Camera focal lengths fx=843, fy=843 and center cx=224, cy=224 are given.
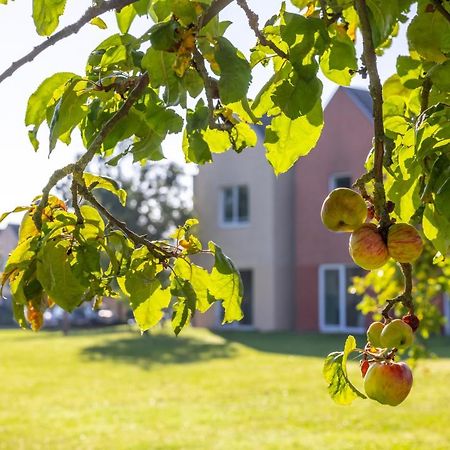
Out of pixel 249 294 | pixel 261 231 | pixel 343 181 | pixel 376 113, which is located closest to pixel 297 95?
pixel 376 113

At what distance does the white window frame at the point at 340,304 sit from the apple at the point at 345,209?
2352 cm

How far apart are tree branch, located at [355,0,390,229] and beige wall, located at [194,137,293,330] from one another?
80.9 feet

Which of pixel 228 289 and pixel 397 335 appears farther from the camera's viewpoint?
pixel 228 289

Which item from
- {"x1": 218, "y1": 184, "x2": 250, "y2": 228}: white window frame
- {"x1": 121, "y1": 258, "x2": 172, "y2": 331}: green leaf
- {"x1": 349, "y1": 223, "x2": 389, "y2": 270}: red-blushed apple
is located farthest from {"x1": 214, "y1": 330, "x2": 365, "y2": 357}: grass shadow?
{"x1": 349, "y1": 223, "x2": 389, "y2": 270}: red-blushed apple

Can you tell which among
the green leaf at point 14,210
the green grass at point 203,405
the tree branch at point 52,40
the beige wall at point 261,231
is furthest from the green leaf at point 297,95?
the beige wall at point 261,231

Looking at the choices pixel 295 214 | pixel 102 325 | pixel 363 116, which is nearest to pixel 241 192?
pixel 295 214

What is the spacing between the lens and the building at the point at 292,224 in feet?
82.8

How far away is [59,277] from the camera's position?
6.07ft

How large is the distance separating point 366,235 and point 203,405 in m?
10.8

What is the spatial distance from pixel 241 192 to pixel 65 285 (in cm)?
2599

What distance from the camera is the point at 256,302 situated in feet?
91.0

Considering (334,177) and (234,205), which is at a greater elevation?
(334,177)

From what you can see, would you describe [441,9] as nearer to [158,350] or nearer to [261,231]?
[158,350]

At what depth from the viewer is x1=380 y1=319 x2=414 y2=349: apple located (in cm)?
175
